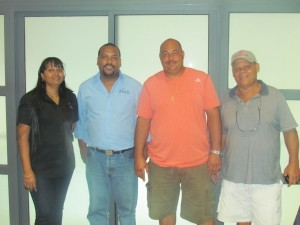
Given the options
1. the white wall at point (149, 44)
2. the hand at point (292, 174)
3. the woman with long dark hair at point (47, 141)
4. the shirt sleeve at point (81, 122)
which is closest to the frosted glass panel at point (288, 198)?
the white wall at point (149, 44)

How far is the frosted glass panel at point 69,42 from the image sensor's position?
9.44 ft

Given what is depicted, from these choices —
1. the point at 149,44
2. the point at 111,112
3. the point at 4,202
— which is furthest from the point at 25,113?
the point at 4,202

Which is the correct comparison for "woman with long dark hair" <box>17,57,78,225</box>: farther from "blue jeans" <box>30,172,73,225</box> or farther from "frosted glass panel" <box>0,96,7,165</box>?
"frosted glass panel" <box>0,96,7,165</box>

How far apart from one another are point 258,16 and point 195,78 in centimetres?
87

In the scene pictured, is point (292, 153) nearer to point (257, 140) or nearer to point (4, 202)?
point (257, 140)

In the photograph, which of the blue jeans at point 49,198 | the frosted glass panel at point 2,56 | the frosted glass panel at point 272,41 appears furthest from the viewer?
the frosted glass panel at point 2,56

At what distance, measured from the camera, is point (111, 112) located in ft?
7.94

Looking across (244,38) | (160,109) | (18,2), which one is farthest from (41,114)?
(244,38)

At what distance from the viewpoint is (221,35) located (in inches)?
105

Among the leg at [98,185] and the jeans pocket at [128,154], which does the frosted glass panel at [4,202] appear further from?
the jeans pocket at [128,154]

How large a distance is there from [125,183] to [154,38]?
124cm

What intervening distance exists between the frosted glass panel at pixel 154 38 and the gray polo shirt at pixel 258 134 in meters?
0.69

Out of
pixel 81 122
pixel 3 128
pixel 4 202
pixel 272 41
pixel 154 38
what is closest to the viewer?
Answer: pixel 81 122

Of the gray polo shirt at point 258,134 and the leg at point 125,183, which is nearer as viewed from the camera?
the gray polo shirt at point 258,134
